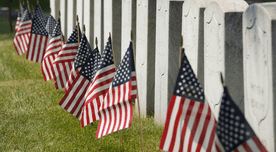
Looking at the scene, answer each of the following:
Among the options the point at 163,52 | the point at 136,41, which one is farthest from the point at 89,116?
the point at 136,41

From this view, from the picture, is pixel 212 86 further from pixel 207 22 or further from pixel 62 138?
pixel 62 138

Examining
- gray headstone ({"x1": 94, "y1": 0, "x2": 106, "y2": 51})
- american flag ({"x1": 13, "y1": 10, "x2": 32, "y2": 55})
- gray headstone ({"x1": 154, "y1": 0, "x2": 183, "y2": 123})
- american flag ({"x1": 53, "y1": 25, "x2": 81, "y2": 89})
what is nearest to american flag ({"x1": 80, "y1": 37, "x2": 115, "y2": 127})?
gray headstone ({"x1": 154, "y1": 0, "x2": 183, "y2": 123})

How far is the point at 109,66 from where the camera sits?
4129 millimetres

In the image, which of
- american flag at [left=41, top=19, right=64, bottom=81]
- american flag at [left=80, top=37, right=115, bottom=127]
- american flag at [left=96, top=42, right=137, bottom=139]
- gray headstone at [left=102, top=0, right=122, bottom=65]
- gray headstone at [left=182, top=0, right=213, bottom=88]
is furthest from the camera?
american flag at [left=41, top=19, right=64, bottom=81]

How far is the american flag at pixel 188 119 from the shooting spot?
2.82 m

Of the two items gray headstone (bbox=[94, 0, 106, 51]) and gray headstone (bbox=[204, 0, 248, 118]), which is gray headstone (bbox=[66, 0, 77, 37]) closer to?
gray headstone (bbox=[94, 0, 106, 51])

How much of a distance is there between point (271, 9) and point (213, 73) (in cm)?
90

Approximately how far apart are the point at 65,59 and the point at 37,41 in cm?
250

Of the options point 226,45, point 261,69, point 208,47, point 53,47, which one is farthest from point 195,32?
point 53,47

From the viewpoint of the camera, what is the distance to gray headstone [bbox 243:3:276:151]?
96.3 inches

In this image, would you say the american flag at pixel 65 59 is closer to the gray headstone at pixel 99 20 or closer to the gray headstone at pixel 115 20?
the gray headstone at pixel 115 20

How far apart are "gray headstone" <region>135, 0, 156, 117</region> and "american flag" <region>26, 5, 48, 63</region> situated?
11.9ft

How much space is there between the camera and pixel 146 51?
15.9ft

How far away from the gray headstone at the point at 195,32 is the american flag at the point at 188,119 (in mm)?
765
